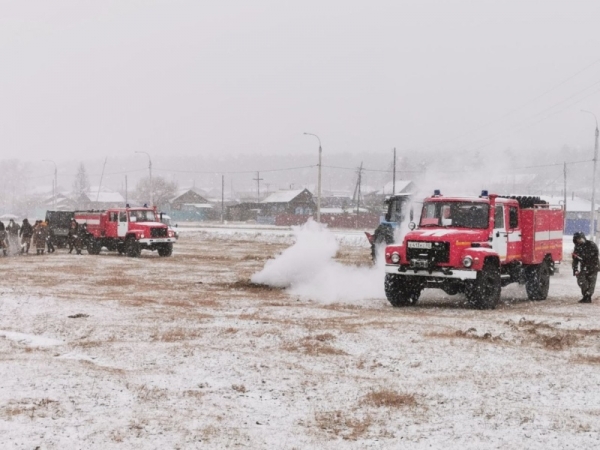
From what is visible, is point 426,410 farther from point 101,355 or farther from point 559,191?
point 559,191

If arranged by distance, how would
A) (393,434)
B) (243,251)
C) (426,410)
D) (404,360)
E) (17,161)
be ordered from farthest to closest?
1. (17,161)
2. (243,251)
3. (404,360)
4. (426,410)
5. (393,434)

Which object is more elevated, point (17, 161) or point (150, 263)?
point (17, 161)

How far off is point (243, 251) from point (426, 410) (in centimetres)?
2998

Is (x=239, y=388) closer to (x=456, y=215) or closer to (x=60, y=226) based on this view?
(x=456, y=215)

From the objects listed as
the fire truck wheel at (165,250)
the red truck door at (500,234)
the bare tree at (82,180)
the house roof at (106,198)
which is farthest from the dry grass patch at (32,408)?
the bare tree at (82,180)

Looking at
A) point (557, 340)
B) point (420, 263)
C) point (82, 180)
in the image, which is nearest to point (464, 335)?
point (557, 340)

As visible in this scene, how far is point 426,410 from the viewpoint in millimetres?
7988

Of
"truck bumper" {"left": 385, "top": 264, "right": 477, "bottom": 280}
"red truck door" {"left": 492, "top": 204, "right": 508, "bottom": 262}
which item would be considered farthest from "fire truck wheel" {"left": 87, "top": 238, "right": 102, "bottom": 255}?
"red truck door" {"left": 492, "top": 204, "right": 508, "bottom": 262}

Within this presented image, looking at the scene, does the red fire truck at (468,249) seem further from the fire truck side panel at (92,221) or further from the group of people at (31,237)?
the group of people at (31,237)

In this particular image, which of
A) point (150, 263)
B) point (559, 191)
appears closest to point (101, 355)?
point (150, 263)

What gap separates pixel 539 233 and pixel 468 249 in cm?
347

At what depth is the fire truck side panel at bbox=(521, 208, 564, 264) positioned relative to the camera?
56.5 ft

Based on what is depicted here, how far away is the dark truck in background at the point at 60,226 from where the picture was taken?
123 ft

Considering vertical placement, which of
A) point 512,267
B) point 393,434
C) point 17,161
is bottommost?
point 393,434
